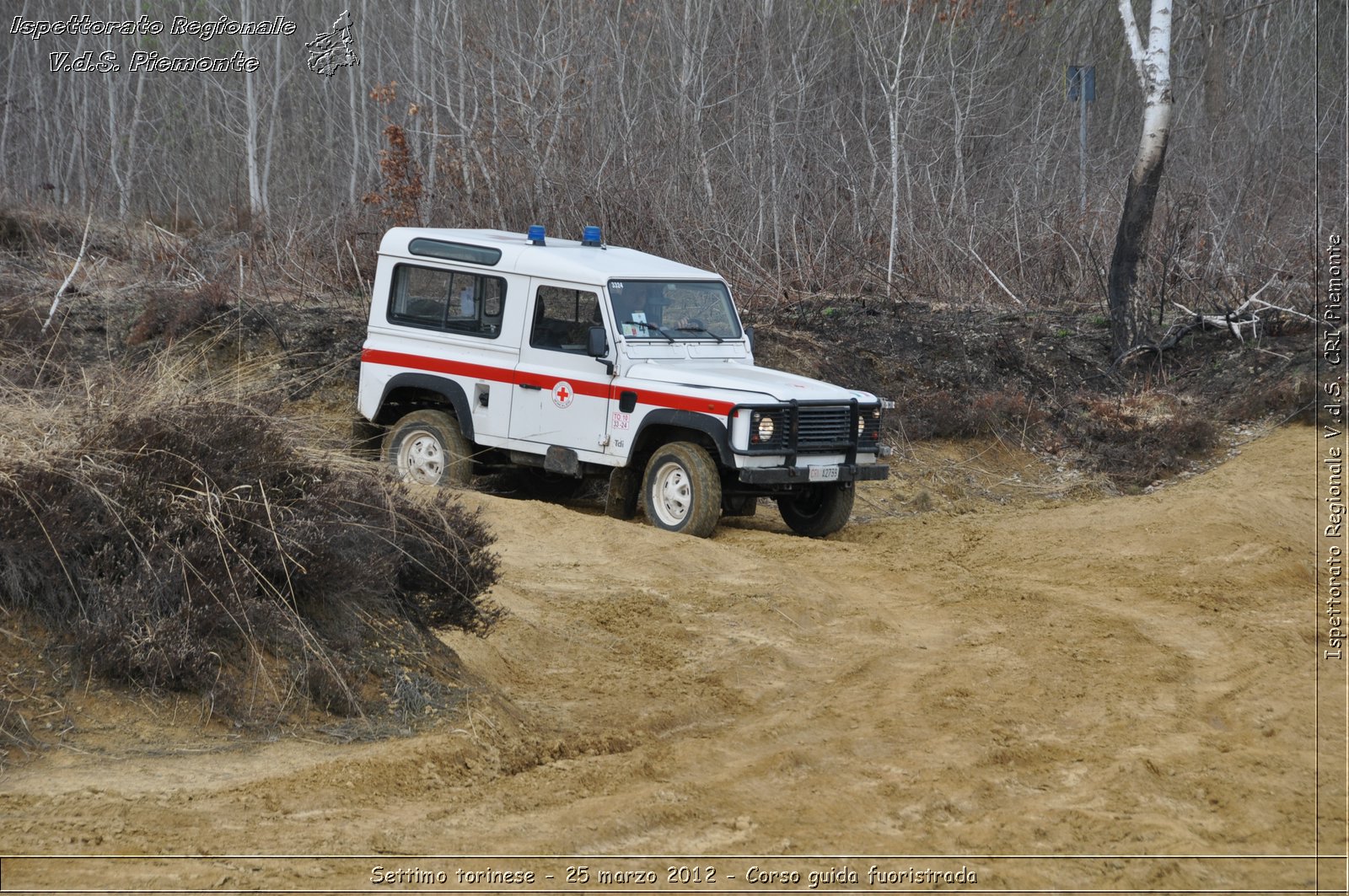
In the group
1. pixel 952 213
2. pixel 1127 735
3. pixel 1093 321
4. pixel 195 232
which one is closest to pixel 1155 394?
pixel 1093 321

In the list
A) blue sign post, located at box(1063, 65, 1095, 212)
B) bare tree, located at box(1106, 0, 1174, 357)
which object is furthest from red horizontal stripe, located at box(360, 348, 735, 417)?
blue sign post, located at box(1063, 65, 1095, 212)

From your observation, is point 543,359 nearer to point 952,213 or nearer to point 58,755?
point 58,755

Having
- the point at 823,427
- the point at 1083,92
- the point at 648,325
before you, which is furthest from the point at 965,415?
the point at 1083,92

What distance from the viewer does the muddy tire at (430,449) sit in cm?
1180

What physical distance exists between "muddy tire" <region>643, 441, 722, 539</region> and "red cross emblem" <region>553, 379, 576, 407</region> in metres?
0.84

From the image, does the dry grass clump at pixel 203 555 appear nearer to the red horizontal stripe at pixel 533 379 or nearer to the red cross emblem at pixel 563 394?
the red horizontal stripe at pixel 533 379

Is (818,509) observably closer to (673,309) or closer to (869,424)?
(869,424)

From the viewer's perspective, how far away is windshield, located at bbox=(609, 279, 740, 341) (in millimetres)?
11250

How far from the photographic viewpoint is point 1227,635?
8.49m

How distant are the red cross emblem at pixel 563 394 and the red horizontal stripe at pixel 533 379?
27 mm

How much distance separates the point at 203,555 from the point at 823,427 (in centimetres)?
566

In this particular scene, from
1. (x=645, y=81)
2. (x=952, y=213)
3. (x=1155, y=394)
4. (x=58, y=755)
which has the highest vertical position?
(x=645, y=81)

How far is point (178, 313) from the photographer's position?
53.5 feet

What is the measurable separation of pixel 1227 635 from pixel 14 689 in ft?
21.3
